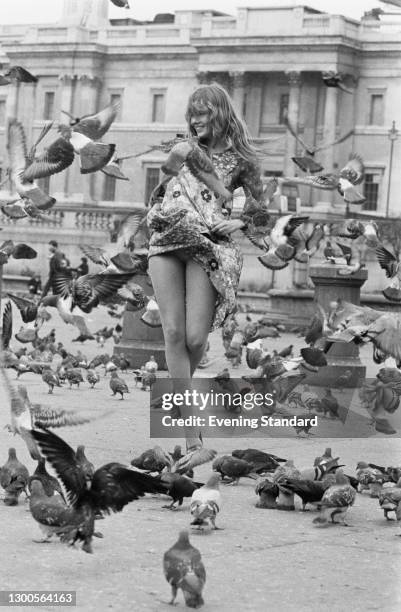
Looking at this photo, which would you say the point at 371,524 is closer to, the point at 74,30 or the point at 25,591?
the point at 25,591

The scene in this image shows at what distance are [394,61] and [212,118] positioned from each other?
2815 inches

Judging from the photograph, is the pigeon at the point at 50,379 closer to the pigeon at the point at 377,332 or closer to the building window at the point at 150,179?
the pigeon at the point at 377,332

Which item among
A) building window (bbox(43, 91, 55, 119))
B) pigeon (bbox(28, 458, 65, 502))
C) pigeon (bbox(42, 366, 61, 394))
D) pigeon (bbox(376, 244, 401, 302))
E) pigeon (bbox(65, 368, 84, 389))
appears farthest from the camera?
building window (bbox(43, 91, 55, 119))

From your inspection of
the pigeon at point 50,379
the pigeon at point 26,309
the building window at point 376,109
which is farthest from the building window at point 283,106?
the pigeon at point 50,379

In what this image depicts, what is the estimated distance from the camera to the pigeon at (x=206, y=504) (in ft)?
18.6

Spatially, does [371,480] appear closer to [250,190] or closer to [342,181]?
[250,190]

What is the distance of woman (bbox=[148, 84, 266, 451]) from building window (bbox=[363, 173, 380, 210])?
69.9 meters

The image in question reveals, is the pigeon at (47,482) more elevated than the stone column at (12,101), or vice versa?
the stone column at (12,101)

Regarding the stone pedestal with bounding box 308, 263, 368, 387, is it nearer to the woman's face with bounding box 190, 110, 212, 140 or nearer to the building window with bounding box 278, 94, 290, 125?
the woman's face with bounding box 190, 110, 212, 140

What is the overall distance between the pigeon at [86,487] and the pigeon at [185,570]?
0.44 m

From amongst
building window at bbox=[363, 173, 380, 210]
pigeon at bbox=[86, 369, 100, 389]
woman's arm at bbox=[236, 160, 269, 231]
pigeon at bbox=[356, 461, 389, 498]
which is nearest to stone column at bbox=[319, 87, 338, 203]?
building window at bbox=[363, 173, 380, 210]

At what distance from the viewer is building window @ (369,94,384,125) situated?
76750 mm

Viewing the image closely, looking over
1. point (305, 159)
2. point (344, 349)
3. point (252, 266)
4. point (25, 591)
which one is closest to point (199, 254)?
point (25, 591)

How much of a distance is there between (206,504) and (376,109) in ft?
239
